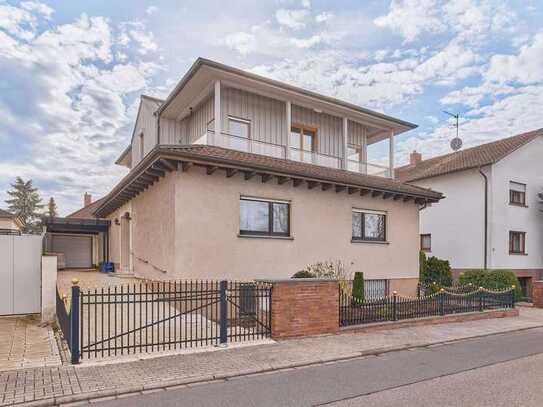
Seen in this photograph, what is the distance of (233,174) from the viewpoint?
37.7 feet

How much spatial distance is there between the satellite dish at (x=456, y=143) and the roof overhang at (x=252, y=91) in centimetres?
991

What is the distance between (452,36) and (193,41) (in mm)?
8651

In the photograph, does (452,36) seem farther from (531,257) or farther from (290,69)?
(531,257)

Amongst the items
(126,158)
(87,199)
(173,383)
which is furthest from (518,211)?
(87,199)

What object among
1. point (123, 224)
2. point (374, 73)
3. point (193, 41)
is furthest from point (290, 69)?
point (123, 224)

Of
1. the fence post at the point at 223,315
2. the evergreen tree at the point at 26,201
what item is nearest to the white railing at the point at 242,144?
the fence post at the point at 223,315

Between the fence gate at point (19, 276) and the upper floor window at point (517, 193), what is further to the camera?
the upper floor window at point (517, 193)

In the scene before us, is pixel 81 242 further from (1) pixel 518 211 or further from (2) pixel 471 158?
(1) pixel 518 211

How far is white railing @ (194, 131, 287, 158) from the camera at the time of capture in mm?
12852

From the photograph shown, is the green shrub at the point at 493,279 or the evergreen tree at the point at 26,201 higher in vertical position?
the evergreen tree at the point at 26,201

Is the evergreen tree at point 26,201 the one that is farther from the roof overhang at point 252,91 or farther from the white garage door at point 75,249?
the roof overhang at point 252,91

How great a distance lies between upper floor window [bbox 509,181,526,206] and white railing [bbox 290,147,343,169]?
40.0ft

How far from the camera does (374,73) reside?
48.8ft

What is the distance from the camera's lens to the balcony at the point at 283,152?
1302 centimetres
